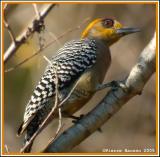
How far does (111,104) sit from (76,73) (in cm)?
94

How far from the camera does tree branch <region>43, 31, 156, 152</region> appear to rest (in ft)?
12.4

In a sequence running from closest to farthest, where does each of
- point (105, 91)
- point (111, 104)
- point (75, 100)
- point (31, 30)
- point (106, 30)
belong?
point (31, 30), point (111, 104), point (75, 100), point (106, 30), point (105, 91)

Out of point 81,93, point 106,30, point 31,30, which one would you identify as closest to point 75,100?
point 81,93

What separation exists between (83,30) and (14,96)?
4.05 ft

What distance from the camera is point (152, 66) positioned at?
375 centimetres

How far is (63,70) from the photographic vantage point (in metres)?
4.70

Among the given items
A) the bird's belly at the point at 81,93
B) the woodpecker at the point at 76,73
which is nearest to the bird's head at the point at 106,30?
the woodpecker at the point at 76,73

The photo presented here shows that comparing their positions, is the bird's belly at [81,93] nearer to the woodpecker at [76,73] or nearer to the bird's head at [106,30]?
the woodpecker at [76,73]

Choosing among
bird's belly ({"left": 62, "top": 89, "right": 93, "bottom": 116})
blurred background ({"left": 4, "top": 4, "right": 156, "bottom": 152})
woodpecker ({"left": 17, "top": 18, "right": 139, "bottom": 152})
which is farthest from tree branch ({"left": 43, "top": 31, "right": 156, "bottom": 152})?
blurred background ({"left": 4, "top": 4, "right": 156, "bottom": 152})

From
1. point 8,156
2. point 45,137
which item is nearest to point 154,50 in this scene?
point 8,156

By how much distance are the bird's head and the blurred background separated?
327 millimetres

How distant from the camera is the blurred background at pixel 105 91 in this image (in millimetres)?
5750

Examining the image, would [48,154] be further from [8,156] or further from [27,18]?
[27,18]

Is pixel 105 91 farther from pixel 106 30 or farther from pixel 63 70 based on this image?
pixel 63 70
